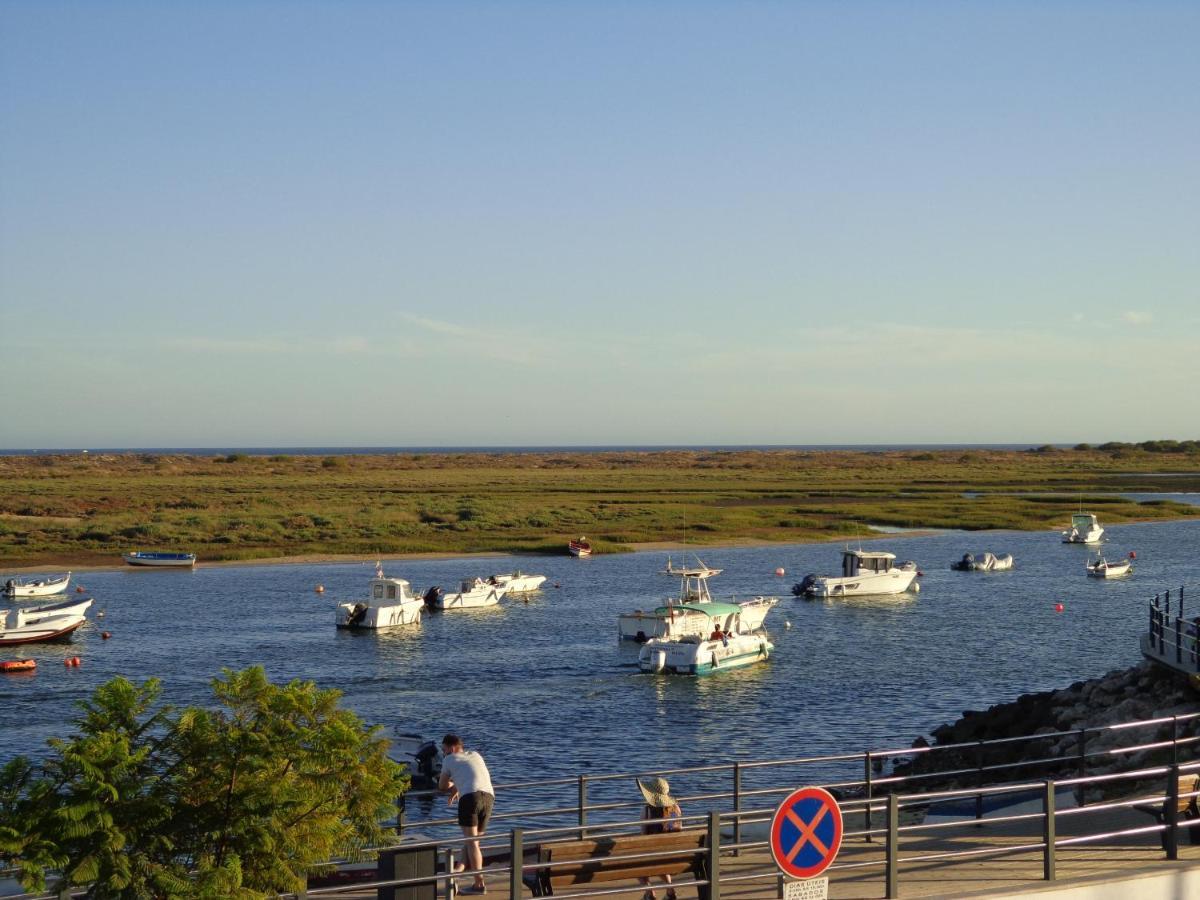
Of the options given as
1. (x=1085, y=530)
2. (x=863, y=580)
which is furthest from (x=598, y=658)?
(x=1085, y=530)

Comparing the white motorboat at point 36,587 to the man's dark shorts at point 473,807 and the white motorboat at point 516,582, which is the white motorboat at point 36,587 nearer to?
the white motorboat at point 516,582

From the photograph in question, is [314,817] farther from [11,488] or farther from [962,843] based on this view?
[11,488]

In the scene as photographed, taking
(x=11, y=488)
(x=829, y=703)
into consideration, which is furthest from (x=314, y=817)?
(x=11, y=488)

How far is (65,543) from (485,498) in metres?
48.6

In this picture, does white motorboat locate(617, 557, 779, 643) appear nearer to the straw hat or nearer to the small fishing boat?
the small fishing boat

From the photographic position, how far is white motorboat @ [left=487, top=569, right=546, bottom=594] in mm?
77125

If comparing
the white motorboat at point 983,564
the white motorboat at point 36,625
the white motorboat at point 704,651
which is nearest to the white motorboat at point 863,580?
the white motorboat at point 983,564

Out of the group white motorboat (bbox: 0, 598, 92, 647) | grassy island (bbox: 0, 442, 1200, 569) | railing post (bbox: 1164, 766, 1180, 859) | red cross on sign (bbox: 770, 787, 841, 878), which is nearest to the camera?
red cross on sign (bbox: 770, 787, 841, 878)

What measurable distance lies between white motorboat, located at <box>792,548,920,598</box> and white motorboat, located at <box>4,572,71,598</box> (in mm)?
42391

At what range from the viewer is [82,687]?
165ft

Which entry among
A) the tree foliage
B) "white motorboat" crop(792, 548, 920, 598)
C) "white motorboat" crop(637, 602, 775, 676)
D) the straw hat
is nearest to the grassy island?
"white motorboat" crop(792, 548, 920, 598)

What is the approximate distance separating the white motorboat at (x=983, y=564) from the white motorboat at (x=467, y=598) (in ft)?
111

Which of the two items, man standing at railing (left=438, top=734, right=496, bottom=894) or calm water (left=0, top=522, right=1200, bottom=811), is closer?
man standing at railing (left=438, top=734, right=496, bottom=894)

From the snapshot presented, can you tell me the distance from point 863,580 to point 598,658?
2646cm
